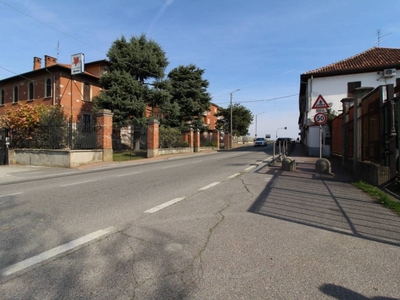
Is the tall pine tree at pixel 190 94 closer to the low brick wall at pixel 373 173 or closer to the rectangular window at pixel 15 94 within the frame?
the rectangular window at pixel 15 94

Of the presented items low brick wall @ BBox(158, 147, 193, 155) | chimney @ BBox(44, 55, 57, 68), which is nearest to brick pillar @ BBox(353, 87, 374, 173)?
low brick wall @ BBox(158, 147, 193, 155)

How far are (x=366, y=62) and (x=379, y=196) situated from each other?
865 inches

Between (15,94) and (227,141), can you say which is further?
(227,141)

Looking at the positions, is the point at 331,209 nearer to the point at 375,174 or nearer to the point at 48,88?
the point at 375,174

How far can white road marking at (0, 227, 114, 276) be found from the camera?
3.02 meters

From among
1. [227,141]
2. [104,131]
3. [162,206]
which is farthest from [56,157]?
[227,141]

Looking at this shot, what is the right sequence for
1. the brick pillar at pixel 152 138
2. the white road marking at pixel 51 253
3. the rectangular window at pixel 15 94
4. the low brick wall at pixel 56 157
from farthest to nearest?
the rectangular window at pixel 15 94 < the brick pillar at pixel 152 138 < the low brick wall at pixel 56 157 < the white road marking at pixel 51 253

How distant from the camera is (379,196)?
6590 mm

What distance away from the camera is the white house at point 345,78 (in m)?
22.5

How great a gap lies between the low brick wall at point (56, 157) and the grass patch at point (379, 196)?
14.2 meters

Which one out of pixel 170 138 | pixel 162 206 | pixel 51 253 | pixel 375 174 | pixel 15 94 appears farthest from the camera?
pixel 15 94

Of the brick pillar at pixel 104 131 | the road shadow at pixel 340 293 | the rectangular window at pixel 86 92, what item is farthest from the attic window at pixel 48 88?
the road shadow at pixel 340 293

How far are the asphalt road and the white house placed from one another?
18769 mm

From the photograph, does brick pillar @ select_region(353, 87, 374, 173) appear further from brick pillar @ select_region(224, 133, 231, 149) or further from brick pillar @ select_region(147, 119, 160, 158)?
brick pillar @ select_region(224, 133, 231, 149)
